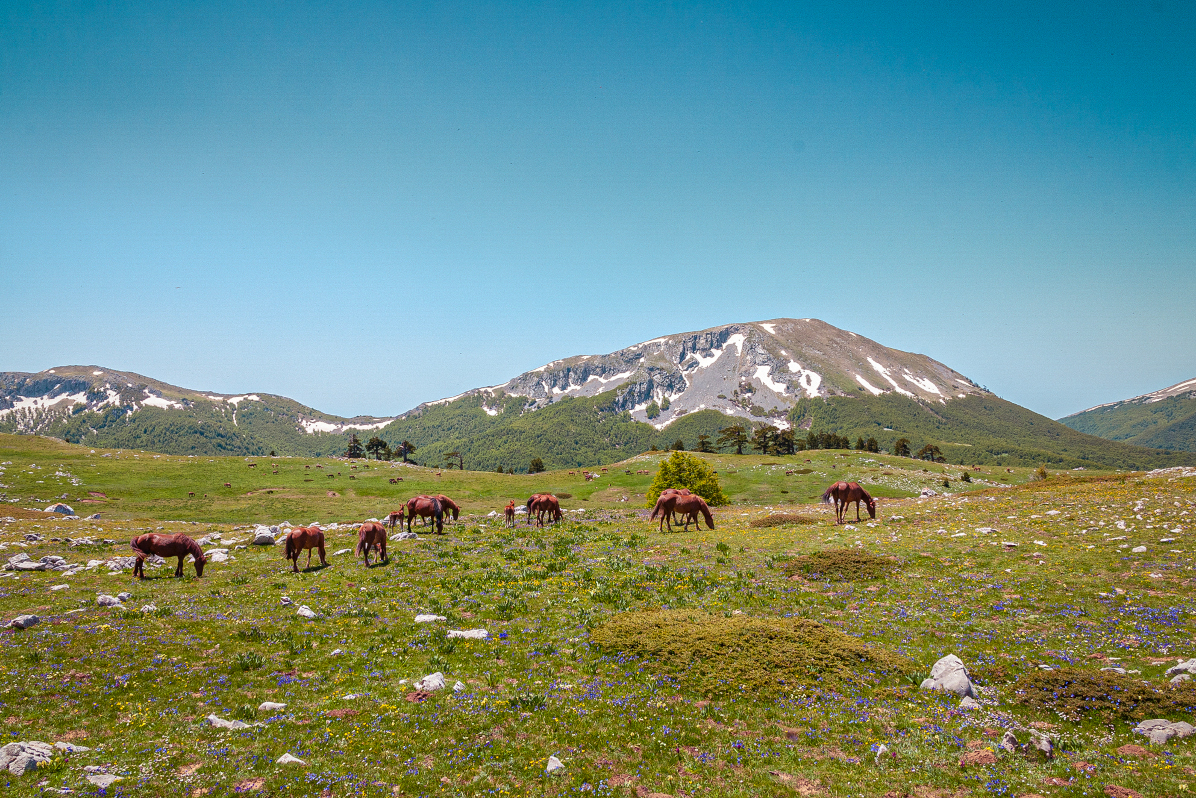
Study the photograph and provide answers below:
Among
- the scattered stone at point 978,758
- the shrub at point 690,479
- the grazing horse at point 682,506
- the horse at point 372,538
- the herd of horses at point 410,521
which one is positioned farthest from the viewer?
the shrub at point 690,479

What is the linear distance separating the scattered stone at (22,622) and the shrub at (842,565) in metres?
26.1

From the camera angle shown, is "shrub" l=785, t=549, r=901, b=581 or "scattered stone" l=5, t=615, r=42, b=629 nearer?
"scattered stone" l=5, t=615, r=42, b=629

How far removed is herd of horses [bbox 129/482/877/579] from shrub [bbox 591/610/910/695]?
15.1m

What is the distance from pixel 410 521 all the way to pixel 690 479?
119ft

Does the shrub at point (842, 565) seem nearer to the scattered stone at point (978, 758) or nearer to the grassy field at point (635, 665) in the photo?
the grassy field at point (635, 665)

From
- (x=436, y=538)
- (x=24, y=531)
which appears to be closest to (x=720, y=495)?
(x=436, y=538)

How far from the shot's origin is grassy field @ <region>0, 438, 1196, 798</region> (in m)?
9.11

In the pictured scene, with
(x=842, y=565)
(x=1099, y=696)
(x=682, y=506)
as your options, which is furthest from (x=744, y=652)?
(x=682, y=506)

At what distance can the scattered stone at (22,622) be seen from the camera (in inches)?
575

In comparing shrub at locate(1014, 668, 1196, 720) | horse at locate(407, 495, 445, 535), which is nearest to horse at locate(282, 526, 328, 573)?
horse at locate(407, 495, 445, 535)

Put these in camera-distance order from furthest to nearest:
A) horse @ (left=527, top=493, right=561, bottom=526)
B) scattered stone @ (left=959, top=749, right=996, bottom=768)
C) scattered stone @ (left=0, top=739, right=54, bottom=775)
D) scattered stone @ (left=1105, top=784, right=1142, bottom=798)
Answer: horse @ (left=527, top=493, right=561, bottom=526), scattered stone @ (left=959, top=749, right=996, bottom=768), scattered stone @ (left=0, top=739, right=54, bottom=775), scattered stone @ (left=1105, top=784, right=1142, bottom=798)

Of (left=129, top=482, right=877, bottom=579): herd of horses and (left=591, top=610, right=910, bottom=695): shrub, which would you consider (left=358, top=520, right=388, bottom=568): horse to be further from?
(left=591, top=610, right=910, bottom=695): shrub

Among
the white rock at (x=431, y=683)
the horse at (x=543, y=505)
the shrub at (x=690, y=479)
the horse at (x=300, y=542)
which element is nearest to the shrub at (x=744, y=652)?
the white rock at (x=431, y=683)

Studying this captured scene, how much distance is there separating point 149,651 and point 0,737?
456cm
